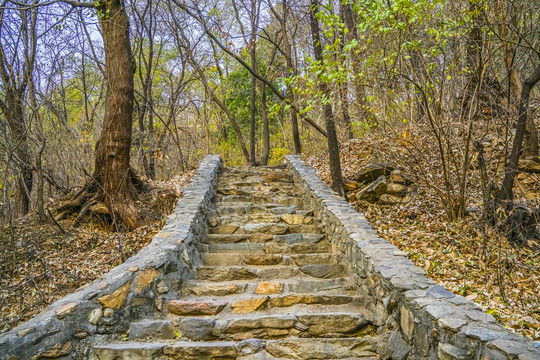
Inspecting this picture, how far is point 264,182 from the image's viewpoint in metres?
7.95

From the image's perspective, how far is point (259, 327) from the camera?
339 centimetres

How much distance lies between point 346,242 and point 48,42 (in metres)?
8.62

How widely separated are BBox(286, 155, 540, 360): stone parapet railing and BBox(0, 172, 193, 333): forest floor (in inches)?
128

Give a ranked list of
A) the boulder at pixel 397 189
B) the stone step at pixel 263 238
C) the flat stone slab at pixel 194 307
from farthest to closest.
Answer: the boulder at pixel 397 189, the stone step at pixel 263 238, the flat stone slab at pixel 194 307

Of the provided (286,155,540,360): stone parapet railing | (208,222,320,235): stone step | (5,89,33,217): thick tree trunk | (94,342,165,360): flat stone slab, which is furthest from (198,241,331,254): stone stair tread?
(5,89,33,217): thick tree trunk

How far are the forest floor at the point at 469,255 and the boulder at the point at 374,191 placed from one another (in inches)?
6.8

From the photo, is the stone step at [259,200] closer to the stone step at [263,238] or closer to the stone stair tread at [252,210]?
the stone stair tread at [252,210]

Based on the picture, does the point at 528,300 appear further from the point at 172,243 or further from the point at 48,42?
the point at 48,42

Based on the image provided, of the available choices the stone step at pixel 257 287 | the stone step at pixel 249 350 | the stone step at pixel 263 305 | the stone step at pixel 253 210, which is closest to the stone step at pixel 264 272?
the stone step at pixel 257 287

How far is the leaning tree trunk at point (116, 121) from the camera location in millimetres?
6609

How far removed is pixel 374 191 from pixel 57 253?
5.53 m

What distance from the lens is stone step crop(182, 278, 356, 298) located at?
399cm

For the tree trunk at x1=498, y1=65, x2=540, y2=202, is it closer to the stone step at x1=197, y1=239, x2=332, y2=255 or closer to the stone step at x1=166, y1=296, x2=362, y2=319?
the stone step at x1=197, y1=239, x2=332, y2=255

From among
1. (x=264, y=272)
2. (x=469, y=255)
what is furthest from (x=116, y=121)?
(x=469, y=255)
